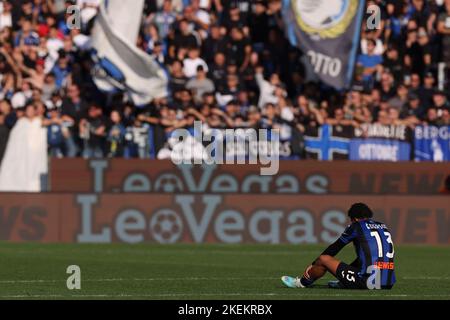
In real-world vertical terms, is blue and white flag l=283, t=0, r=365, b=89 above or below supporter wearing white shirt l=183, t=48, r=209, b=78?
above

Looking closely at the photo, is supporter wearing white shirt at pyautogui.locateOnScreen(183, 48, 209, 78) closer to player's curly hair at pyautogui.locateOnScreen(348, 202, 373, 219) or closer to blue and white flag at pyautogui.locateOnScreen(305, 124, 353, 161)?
blue and white flag at pyautogui.locateOnScreen(305, 124, 353, 161)

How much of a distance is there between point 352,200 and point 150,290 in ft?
37.4

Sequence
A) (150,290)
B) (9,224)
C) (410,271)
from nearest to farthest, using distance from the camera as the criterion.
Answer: (150,290) → (410,271) → (9,224)

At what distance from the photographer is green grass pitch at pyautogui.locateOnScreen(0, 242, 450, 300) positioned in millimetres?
18078

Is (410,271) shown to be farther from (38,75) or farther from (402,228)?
(38,75)

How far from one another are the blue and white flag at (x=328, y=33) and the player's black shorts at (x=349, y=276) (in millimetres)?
13495

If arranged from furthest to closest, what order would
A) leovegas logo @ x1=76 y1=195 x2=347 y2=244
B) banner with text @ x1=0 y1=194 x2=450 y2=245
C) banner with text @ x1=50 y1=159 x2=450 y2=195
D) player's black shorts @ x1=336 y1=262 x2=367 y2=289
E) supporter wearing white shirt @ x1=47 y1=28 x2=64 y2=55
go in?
supporter wearing white shirt @ x1=47 y1=28 x2=64 y2=55, banner with text @ x1=50 y1=159 x2=450 y2=195, leovegas logo @ x1=76 y1=195 x2=347 y2=244, banner with text @ x1=0 y1=194 x2=450 y2=245, player's black shorts @ x1=336 y1=262 x2=367 y2=289

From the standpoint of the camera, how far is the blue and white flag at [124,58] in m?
30.5

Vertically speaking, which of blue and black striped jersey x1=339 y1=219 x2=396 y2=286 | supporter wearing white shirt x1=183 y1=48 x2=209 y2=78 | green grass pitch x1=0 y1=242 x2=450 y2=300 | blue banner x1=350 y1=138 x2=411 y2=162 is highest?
supporter wearing white shirt x1=183 y1=48 x2=209 y2=78

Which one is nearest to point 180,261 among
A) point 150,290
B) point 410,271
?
point 410,271

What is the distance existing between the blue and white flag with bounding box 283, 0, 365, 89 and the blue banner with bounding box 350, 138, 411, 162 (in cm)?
172

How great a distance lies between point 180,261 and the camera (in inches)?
973

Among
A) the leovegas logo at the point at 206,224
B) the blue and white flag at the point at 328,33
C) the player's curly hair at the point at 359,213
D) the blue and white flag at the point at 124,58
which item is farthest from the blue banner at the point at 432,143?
the player's curly hair at the point at 359,213

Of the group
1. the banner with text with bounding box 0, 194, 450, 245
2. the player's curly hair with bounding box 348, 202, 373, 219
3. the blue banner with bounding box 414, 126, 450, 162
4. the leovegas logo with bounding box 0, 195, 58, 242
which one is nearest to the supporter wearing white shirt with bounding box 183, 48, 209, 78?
the banner with text with bounding box 0, 194, 450, 245
